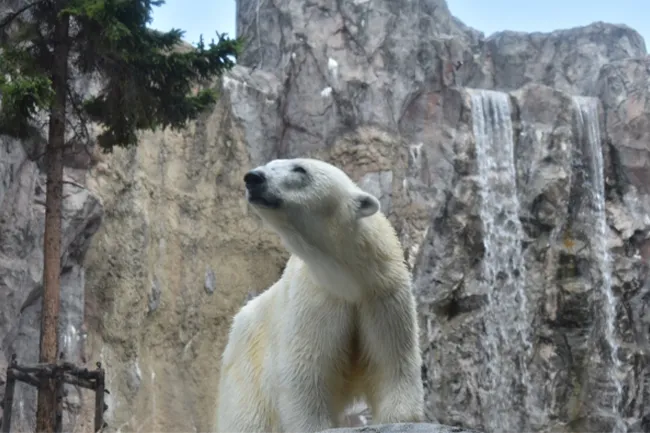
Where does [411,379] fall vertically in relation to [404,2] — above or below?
below

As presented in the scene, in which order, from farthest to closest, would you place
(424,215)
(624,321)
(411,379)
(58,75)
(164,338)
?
1. (624,321)
2. (424,215)
3. (164,338)
4. (58,75)
5. (411,379)

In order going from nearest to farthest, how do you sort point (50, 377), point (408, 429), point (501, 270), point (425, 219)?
1. point (408, 429)
2. point (50, 377)
3. point (425, 219)
4. point (501, 270)

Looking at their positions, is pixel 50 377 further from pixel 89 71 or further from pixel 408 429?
pixel 408 429

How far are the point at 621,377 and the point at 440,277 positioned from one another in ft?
11.9


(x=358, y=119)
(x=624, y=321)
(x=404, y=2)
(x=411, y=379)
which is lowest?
(x=411, y=379)

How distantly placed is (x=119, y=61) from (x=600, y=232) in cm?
1063

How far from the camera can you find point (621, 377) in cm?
1538

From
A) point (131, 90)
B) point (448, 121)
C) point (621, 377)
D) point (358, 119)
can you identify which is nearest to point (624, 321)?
point (621, 377)

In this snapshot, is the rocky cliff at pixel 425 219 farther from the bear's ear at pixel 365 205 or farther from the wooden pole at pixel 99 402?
the bear's ear at pixel 365 205

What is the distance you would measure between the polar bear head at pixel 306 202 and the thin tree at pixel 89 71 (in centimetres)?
380

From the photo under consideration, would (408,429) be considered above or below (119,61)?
below

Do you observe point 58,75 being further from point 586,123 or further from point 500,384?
point 586,123

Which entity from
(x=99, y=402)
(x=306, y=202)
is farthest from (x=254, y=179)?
(x=99, y=402)

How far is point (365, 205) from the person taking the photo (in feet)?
12.7
